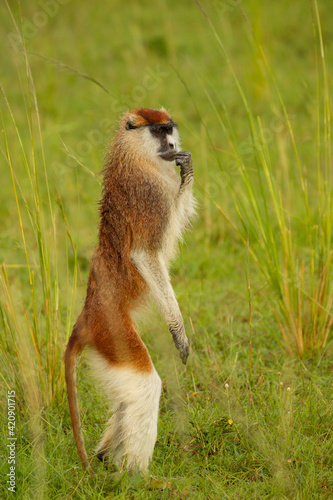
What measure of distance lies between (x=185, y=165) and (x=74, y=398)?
1225 millimetres

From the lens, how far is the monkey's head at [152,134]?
301 centimetres

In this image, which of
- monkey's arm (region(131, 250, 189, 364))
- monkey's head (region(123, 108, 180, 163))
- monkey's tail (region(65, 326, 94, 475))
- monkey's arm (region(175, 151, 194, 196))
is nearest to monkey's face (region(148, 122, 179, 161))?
monkey's head (region(123, 108, 180, 163))

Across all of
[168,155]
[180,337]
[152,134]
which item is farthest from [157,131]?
[180,337]

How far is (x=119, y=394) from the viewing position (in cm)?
260

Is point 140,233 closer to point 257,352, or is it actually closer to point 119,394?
point 119,394

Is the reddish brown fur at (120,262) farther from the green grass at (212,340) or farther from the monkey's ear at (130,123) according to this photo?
the green grass at (212,340)

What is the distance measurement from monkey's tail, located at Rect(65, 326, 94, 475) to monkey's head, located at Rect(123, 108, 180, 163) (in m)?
1.01

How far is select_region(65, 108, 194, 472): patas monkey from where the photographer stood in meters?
2.60

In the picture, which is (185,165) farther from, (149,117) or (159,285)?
(159,285)

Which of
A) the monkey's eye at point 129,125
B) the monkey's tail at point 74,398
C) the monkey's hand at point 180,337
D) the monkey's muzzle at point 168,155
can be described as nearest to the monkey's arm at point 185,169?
the monkey's muzzle at point 168,155

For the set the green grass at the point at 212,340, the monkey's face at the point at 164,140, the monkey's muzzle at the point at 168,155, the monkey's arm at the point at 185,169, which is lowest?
the green grass at the point at 212,340

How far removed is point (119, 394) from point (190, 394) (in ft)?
2.60

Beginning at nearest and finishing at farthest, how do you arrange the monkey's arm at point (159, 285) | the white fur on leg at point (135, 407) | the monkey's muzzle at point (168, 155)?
the white fur on leg at point (135, 407), the monkey's arm at point (159, 285), the monkey's muzzle at point (168, 155)

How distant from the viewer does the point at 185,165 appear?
2.89m
